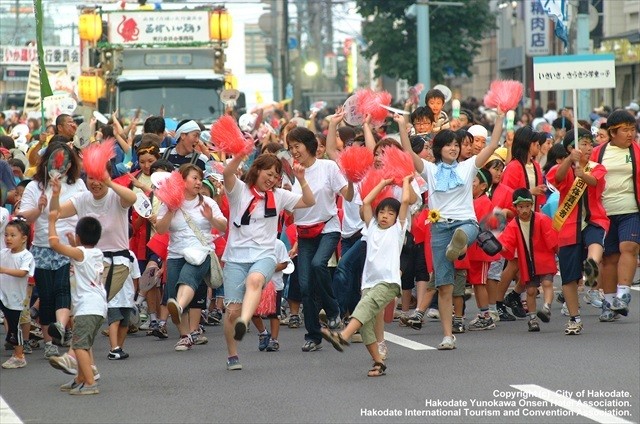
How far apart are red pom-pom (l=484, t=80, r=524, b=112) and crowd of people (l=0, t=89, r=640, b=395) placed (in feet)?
0.28

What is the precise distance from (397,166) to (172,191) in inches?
74.3

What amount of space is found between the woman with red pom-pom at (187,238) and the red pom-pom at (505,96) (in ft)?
7.78

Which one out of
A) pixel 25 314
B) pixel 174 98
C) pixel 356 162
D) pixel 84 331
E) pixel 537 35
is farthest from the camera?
pixel 537 35

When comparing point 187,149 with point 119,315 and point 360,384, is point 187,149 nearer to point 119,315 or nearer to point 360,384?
point 119,315

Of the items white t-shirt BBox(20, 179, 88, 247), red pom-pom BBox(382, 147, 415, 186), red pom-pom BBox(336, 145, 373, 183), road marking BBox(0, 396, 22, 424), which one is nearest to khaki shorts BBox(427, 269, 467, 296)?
red pom-pom BBox(336, 145, 373, 183)

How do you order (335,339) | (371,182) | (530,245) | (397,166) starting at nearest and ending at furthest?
(335,339) < (397,166) < (371,182) < (530,245)

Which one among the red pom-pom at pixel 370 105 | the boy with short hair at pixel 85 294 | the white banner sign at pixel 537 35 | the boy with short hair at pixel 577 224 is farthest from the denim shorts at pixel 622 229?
the white banner sign at pixel 537 35

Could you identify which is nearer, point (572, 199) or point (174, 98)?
point (572, 199)

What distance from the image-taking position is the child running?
36.8 feet

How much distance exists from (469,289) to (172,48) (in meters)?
12.1

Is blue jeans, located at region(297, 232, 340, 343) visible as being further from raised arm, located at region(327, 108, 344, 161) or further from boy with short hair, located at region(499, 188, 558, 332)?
boy with short hair, located at region(499, 188, 558, 332)

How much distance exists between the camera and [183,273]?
1193 centimetres

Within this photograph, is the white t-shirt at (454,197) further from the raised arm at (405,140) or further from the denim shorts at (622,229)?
the denim shorts at (622,229)

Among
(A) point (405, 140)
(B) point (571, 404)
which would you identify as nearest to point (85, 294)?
(A) point (405, 140)
